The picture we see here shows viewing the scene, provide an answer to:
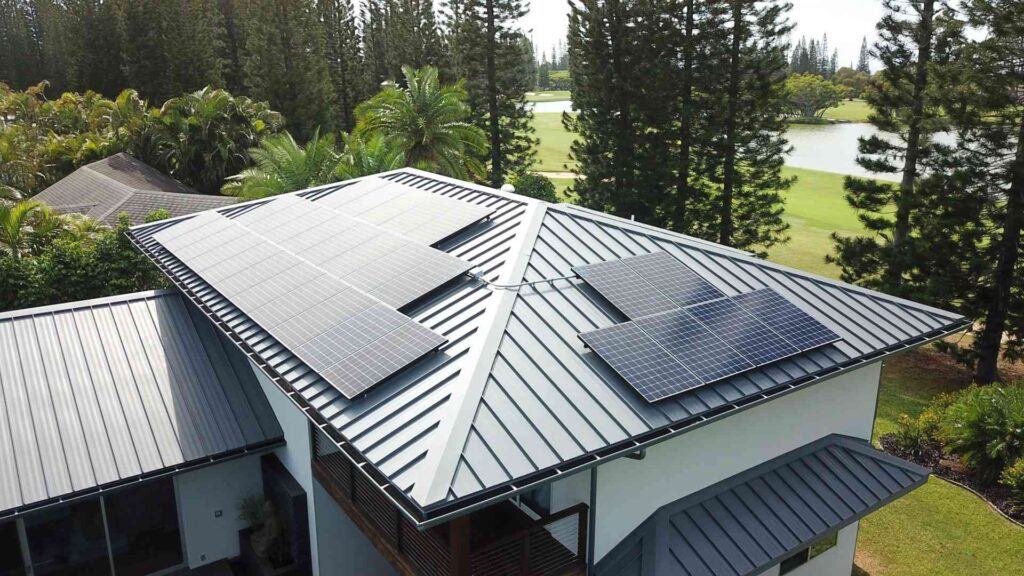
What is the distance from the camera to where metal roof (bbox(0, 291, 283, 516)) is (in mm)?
10852

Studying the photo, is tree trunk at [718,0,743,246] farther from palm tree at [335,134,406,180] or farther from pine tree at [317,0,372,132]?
pine tree at [317,0,372,132]

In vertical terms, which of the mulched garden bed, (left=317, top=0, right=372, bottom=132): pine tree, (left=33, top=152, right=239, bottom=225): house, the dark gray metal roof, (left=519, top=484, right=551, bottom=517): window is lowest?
the mulched garden bed

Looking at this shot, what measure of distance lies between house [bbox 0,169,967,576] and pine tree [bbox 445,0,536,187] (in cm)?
3161

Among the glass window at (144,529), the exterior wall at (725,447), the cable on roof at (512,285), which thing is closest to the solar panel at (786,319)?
the exterior wall at (725,447)

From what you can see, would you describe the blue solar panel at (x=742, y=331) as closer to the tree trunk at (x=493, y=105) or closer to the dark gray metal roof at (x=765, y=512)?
the dark gray metal roof at (x=765, y=512)

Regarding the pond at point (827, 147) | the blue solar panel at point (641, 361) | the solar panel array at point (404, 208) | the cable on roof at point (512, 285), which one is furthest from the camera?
the pond at point (827, 147)

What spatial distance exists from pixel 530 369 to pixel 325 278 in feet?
16.3

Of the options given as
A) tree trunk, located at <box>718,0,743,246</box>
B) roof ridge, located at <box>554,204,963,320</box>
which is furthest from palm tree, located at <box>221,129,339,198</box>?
tree trunk, located at <box>718,0,743,246</box>

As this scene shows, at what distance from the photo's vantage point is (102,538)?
1236cm

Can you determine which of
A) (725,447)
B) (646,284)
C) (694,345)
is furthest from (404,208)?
(725,447)

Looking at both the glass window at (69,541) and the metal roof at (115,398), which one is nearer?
the metal roof at (115,398)

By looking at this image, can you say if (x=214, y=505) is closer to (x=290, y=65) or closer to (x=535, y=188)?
(x=535, y=188)

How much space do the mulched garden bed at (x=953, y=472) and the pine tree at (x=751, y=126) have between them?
1710 cm

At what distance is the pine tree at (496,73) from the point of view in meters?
43.7
